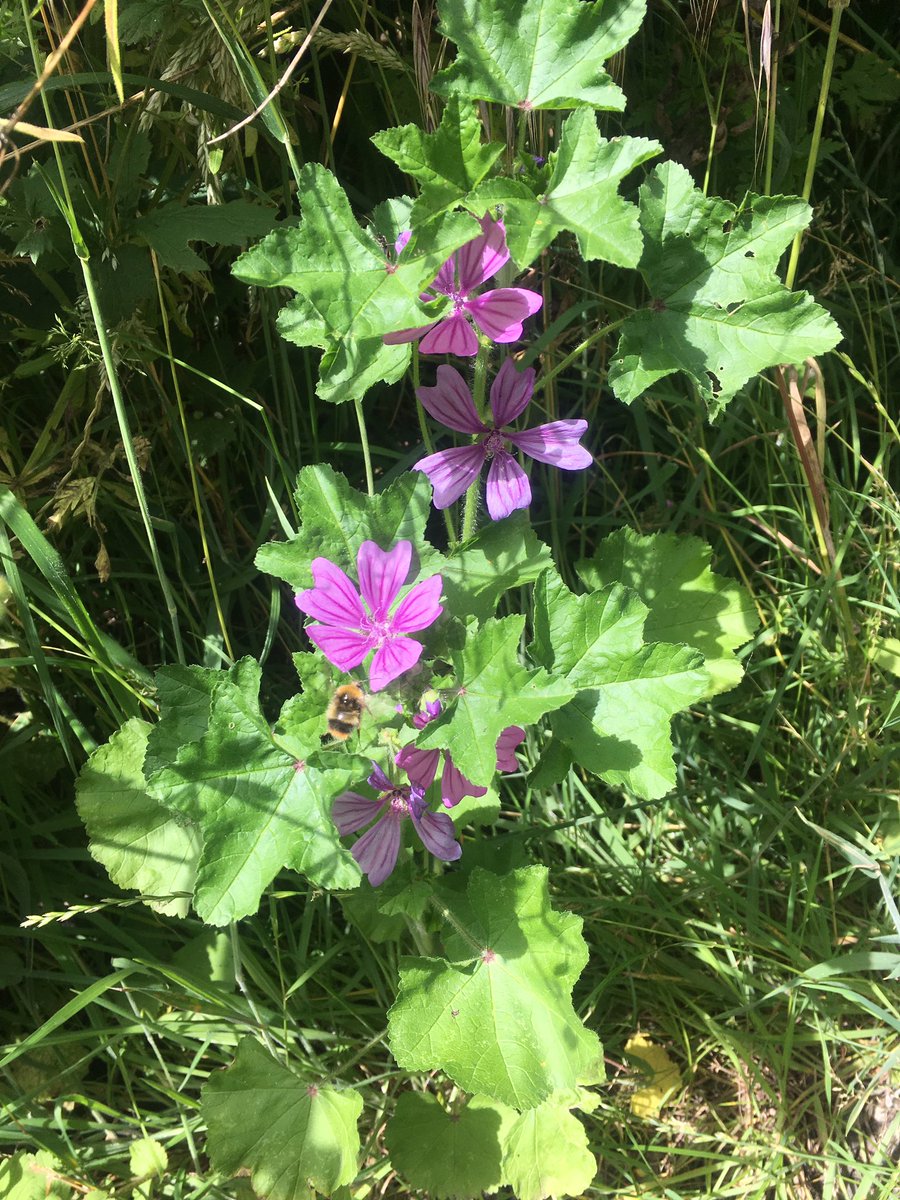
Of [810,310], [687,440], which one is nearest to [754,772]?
[687,440]

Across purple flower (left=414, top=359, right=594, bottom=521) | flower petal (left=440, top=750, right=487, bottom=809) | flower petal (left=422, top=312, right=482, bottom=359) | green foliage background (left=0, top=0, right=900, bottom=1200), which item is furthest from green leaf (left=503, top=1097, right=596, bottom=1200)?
flower petal (left=422, top=312, right=482, bottom=359)

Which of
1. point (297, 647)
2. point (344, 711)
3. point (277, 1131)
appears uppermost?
point (344, 711)

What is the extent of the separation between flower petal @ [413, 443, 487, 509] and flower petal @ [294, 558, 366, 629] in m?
0.20

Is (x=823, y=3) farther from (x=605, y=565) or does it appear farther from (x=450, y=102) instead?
(x=450, y=102)

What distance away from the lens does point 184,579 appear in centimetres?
220

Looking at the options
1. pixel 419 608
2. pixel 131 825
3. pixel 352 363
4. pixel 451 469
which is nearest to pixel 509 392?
pixel 451 469

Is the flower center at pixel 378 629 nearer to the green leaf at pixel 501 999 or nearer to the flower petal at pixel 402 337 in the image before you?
the flower petal at pixel 402 337

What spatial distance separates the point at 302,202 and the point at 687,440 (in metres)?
1.30

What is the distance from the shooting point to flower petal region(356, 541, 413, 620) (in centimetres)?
137

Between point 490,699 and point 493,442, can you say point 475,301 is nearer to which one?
point 493,442

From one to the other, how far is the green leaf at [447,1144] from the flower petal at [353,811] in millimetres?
714

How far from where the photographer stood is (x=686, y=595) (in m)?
2.01

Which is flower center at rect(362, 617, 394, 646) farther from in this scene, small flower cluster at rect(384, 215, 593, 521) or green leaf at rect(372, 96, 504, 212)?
green leaf at rect(372, 96, 504, 212)

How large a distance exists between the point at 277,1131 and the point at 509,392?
1438 mm
